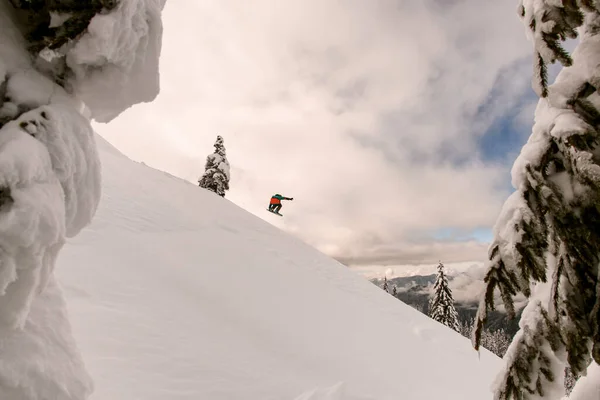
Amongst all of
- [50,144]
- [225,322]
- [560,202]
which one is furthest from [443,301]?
[50,144]

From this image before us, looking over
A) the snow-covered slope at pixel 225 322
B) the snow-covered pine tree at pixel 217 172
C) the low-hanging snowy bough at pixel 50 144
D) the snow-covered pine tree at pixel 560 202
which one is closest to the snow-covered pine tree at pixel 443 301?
the snow-covered slope at pixel 225 322

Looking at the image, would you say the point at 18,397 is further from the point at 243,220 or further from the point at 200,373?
the point at 243,220

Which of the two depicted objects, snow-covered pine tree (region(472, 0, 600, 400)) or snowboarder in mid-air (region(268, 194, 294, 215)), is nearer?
snow-covered pine tree (region(472, 0, 600, 400))

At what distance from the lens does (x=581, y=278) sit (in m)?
1.74

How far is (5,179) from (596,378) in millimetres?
3735

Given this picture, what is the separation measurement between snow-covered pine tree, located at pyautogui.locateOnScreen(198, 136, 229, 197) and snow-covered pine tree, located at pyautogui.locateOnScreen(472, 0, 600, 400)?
32480mm

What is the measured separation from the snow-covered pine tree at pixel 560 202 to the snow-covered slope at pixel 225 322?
412 centimetres

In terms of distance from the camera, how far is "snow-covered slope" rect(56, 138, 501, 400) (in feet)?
15.8

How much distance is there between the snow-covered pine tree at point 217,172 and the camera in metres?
33.3

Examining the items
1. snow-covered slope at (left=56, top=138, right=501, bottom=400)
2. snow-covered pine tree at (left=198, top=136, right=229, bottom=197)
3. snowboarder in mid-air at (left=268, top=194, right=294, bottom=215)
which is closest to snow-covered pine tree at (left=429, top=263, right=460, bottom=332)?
snowboarder in mid-air at (left=268, top=194, right=294, bottom=215)

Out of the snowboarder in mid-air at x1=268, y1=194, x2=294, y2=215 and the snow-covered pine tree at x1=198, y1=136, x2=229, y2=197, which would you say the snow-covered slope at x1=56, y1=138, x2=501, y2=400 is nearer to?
the snowboarder in mid-air at x1=268, y1=194, x2=294, y2=215

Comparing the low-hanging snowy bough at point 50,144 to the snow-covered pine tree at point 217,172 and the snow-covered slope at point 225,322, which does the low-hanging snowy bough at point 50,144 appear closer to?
the snow-covered slope at point 225,322

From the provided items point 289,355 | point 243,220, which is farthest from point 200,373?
point 243,220

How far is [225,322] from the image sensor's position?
6914 millimetres
